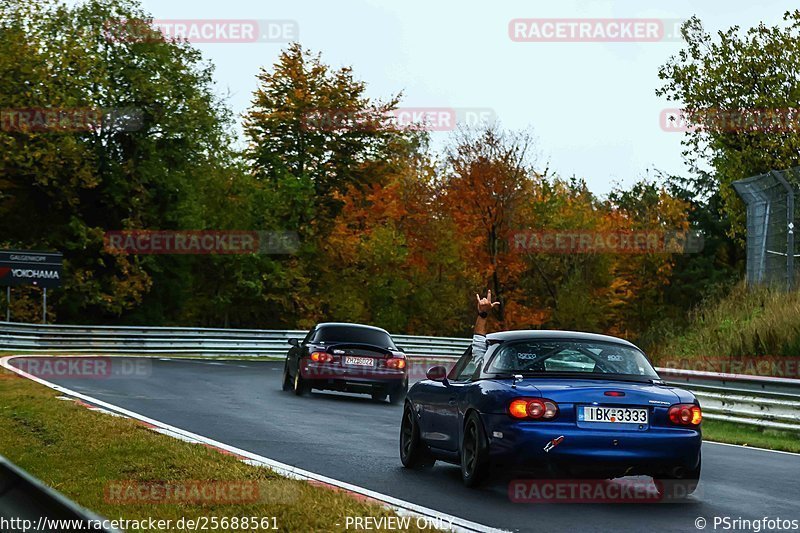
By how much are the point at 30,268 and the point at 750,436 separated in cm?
2902

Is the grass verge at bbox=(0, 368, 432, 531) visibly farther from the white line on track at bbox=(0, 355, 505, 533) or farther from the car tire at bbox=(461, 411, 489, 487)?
the car tire at bbox=(461, 411, 489, 487)

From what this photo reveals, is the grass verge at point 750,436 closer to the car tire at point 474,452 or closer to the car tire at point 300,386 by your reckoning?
the car tire at point 474,452

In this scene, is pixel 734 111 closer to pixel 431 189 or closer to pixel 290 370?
pixel 290 370

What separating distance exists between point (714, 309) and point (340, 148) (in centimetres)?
3411

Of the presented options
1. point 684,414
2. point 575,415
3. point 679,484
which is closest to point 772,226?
point 679,484

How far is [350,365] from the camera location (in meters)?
22.7

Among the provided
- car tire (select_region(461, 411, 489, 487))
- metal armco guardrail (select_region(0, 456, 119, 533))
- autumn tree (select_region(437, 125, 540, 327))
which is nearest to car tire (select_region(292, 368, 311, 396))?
car tire (select_region(461, 411, 489, 487))

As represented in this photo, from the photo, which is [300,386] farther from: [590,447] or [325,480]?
[590,447]

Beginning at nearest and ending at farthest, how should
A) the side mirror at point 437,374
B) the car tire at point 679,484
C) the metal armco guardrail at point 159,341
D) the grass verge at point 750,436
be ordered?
the car tire at point 679,484 < the side mirror at point 437,374 < the grass verge at point 750,436 < the metal armco guardrail at point 159,341

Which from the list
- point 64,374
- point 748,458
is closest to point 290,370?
point 64,374

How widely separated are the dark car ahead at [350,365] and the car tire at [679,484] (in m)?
12.3

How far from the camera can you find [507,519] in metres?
8.71

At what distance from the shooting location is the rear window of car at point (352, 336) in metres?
23.3

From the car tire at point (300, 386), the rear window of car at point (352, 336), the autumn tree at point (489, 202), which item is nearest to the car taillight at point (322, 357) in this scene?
the rear window of car at point (352, 336)
